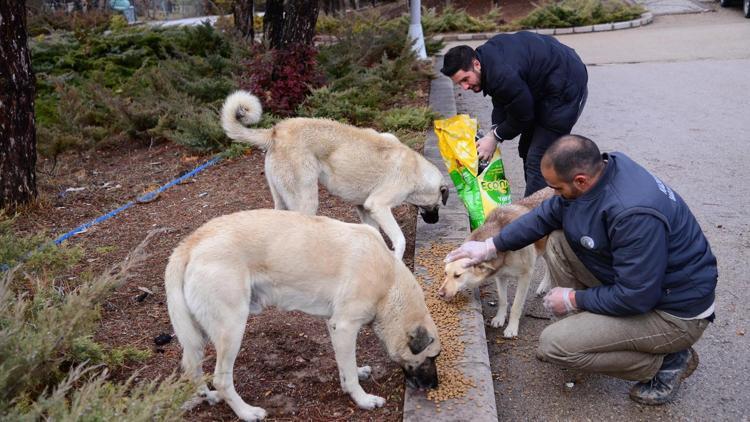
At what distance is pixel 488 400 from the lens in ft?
11.8

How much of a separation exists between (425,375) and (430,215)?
2.54m

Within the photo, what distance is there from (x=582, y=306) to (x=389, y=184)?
8.02ft

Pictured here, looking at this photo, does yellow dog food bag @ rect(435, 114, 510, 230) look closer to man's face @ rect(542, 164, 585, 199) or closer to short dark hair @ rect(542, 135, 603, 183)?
man's face @ rect(542, 164, 585, 199)

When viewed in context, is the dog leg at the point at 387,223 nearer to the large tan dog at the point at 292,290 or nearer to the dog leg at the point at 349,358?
the large tan dog at the point at 292,290

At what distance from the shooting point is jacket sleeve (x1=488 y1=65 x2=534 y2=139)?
5191 millimetres

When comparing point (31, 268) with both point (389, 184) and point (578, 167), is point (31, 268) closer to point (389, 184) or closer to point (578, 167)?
point (389, 184)

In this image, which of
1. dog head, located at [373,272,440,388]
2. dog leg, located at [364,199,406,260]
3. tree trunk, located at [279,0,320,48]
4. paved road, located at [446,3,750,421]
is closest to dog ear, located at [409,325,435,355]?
dog head, located at [373,272,440,388]

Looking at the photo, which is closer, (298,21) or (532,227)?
(532,227)

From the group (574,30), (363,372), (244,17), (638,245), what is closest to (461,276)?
(363,372)

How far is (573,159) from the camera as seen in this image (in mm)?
3461

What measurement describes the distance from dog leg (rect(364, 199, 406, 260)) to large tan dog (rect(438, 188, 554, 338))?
86 cm

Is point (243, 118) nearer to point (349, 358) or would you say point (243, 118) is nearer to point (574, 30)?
point (349, 358)

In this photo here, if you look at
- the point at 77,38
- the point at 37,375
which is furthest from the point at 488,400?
the point at 77,38

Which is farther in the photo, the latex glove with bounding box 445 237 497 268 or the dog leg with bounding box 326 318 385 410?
the latex glove with bounding box 445 237 497 268
